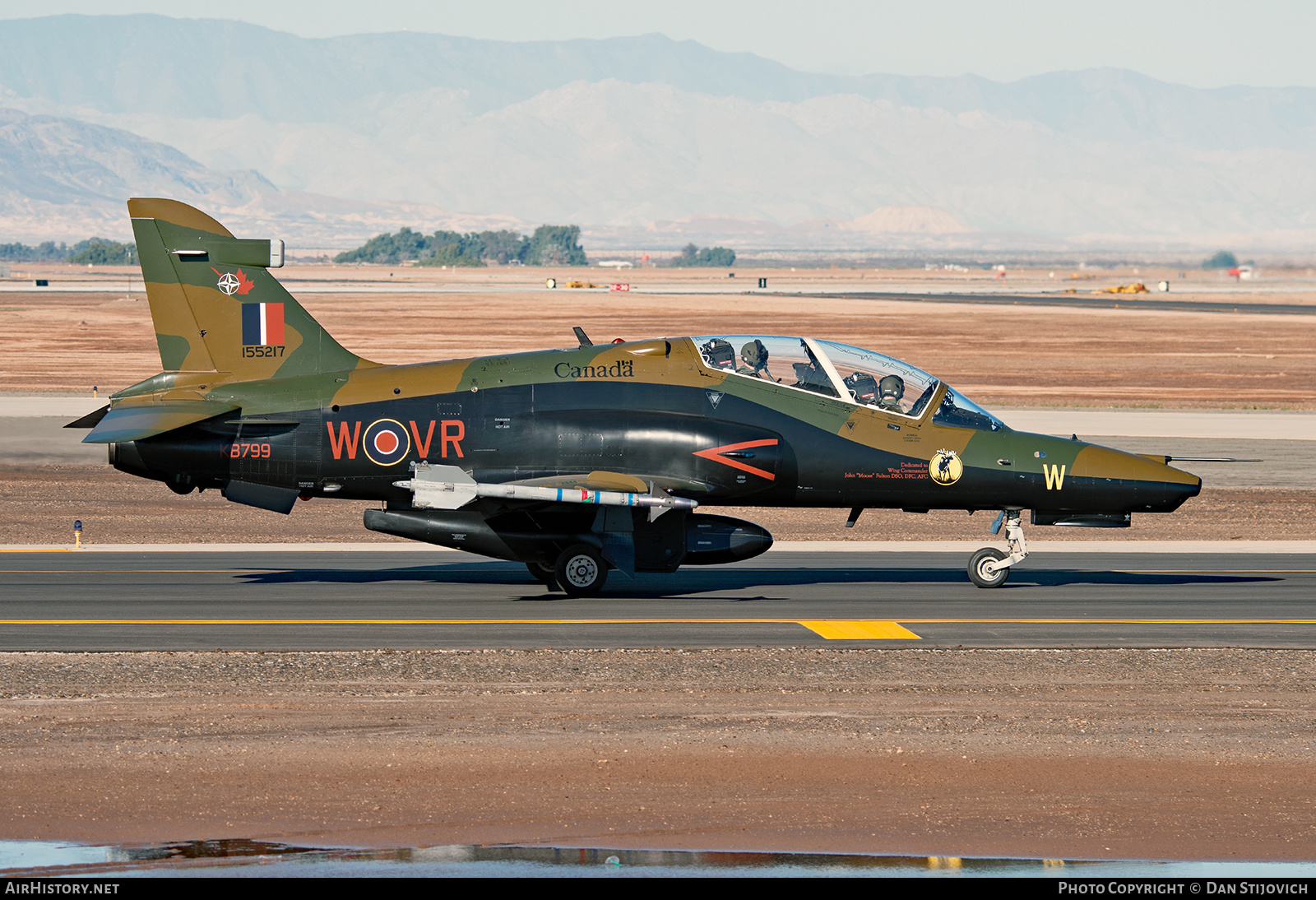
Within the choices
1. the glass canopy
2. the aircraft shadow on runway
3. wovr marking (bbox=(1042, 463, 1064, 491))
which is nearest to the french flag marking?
the aircraft shadow on runway

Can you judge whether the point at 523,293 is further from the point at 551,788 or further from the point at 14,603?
the point at 551,788

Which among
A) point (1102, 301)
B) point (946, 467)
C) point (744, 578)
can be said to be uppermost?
point (1102, 301)

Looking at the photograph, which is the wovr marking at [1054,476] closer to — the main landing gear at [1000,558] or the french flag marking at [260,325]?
the main landing gear at [1000,558]

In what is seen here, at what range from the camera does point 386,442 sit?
20047 millimetres

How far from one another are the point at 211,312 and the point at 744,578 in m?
9.27

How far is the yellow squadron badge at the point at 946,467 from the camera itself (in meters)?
20.0

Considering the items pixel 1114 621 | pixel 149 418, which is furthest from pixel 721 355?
pixel 149 418

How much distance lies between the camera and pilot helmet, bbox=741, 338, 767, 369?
20359 millimetres

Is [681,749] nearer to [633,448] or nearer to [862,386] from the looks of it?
[633,448]

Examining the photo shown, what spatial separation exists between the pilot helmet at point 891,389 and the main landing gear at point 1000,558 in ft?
7.69

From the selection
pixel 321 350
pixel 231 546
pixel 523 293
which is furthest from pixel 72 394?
pixel 523 293

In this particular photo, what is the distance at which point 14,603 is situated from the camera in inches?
759

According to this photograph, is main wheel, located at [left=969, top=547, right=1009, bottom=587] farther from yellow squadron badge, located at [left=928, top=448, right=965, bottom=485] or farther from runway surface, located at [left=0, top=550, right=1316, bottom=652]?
yellow squadron badge, located at [left=928, top=448, right=965, bottom=485]

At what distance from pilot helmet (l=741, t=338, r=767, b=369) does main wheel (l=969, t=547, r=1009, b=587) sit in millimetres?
4468
